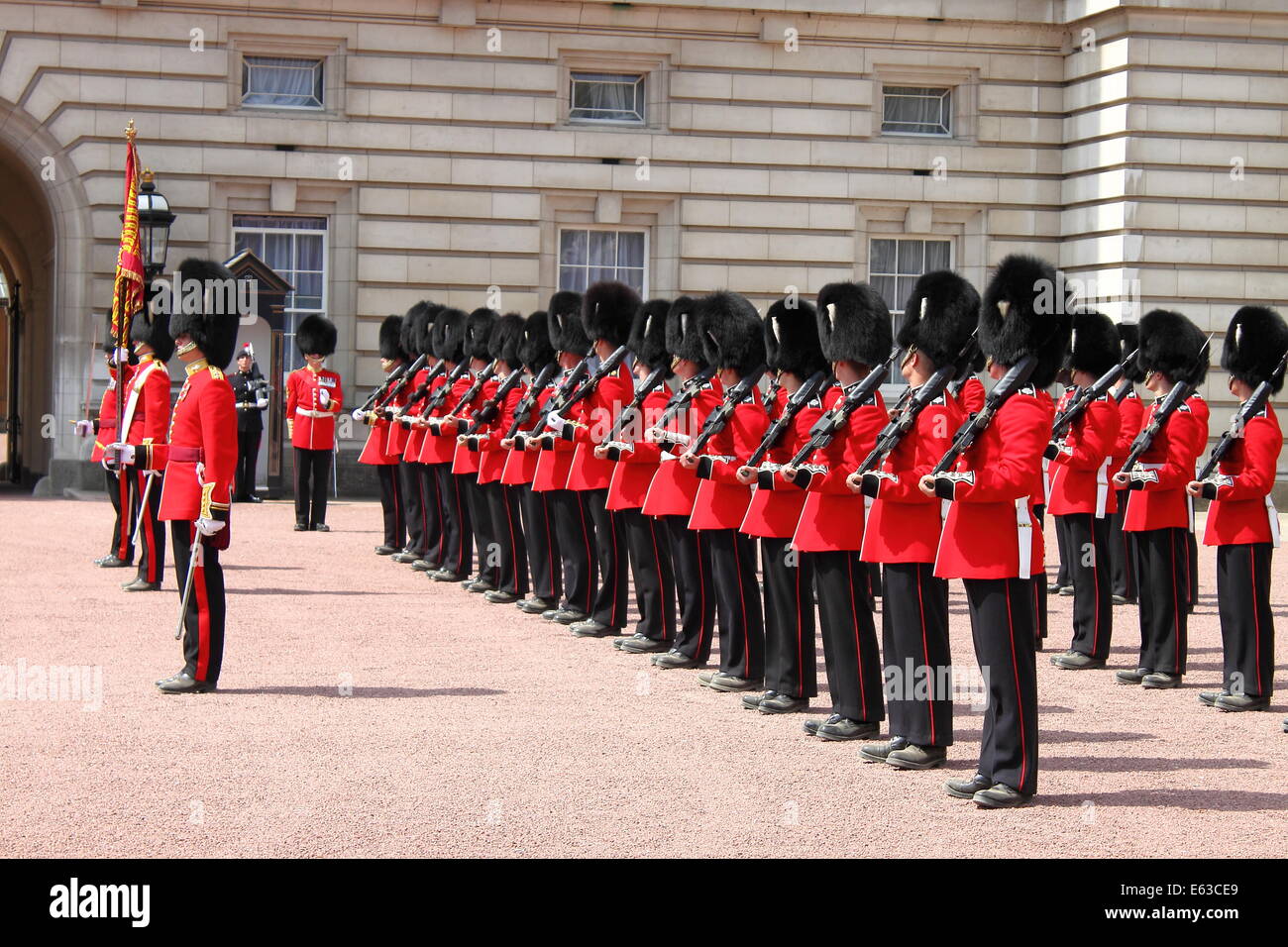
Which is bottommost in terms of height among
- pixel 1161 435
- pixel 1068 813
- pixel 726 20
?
pixel 1068 813

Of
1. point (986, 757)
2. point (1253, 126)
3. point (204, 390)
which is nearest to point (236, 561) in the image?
point (204, 390)

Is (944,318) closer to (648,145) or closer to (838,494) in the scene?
(838,494)

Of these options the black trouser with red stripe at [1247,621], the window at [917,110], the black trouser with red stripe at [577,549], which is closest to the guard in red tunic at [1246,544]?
the black trouser with red stripe at [1247,621]

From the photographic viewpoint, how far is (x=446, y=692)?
24.0 feet

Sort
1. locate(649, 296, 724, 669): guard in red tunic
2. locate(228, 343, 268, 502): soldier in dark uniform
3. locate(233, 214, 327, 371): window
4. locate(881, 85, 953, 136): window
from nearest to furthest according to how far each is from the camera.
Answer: locate(649, 296, 724, 669): guard in red tunic → locate(228, 343, 268, 502): soldier in dark uniform → locate(233, 214, 327, 371): window → locate(881, 85, 953, 136): window

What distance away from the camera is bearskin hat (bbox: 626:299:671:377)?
905 cm

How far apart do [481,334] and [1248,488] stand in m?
5.87

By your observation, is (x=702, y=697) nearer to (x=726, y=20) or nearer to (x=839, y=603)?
(x=839, y=603)

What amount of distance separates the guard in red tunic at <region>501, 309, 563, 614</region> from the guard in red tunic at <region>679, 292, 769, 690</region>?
7.97 feet

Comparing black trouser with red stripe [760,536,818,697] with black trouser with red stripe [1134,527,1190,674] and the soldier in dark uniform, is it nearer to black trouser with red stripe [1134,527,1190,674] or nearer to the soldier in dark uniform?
black trouser with red stripe [1134,527,1190,674]

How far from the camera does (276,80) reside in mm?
17906

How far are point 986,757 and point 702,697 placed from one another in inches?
78.1

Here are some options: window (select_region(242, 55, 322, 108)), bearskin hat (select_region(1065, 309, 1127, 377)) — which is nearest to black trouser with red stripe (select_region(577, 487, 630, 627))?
bearskin hat (select_region(1065, 309, 1127, 377))

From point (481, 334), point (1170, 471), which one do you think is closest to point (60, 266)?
point (481, 334)
